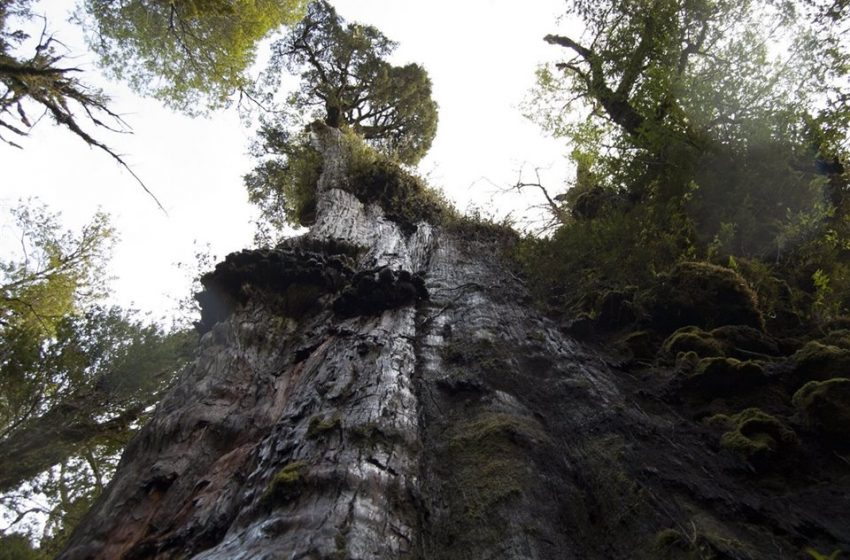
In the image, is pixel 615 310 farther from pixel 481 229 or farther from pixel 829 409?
pixel 481 229

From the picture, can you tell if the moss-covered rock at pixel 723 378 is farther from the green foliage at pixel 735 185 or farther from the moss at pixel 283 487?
the moss at pixel 283 487

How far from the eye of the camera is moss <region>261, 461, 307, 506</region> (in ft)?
9.27

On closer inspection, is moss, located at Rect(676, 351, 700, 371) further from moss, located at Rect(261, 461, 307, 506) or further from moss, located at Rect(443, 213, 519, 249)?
moss, located at Rect(443, 213, 519, 249)

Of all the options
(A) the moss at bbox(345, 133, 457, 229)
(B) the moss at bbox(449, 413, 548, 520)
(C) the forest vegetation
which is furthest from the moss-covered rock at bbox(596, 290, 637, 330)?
(A) the moss at bbox(345, 133, 457, 229)

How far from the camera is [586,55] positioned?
9.81 m

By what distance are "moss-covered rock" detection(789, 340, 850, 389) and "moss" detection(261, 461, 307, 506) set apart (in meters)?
3.24

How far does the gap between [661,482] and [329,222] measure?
6146 mm

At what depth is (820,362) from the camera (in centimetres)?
336

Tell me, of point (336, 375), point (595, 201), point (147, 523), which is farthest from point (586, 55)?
point (147, 523)

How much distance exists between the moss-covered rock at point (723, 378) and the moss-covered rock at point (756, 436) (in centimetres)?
38

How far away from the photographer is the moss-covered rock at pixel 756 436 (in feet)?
9.25

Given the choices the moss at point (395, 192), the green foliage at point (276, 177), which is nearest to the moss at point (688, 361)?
the moss at point (395, 192)

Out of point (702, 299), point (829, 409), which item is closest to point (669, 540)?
point (829, 409)

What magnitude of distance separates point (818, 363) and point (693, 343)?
82cm
